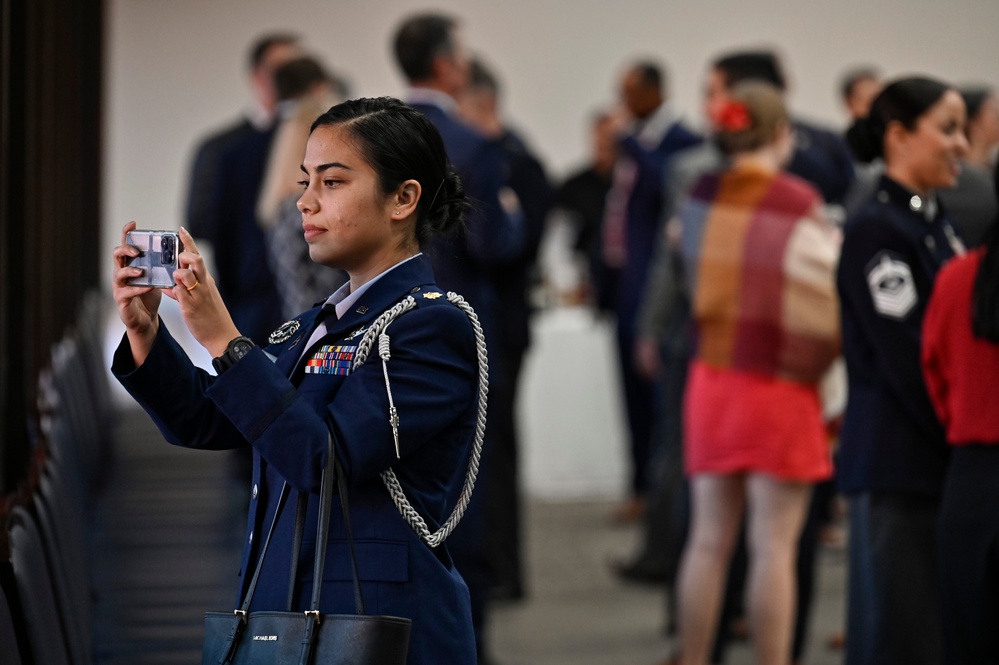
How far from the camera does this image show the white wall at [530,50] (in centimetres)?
1104

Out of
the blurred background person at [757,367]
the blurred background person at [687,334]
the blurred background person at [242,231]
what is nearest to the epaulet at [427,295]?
the blurred background person at [757,367]

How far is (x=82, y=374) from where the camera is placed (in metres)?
4.98

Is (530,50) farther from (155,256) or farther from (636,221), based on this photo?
(155,256)

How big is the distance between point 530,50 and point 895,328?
8802 millimetres

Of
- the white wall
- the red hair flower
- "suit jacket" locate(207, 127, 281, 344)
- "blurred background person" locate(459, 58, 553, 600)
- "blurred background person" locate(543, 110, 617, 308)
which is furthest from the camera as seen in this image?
the white wall

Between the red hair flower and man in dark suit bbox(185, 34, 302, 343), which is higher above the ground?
the red hair flower

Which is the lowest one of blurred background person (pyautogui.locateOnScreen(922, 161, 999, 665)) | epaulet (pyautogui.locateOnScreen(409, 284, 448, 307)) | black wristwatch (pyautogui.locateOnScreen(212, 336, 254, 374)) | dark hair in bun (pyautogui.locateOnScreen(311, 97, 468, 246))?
blurred background person (pyautogui.locateOnScreen(922, 161, 999, 665))

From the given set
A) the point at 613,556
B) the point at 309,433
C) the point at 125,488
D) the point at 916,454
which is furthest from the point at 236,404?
the point at 613,556

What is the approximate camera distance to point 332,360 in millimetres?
1920

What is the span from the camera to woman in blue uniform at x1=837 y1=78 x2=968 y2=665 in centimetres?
319

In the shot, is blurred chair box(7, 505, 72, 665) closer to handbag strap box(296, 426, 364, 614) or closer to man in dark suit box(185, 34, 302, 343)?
handbag strap box(296, 426, 364, 614)

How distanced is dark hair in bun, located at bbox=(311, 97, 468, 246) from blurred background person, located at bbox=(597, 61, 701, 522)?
3.59 meters

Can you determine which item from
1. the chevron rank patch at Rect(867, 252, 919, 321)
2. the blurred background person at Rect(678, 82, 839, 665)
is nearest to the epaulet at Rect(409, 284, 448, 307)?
the chevron rank patch at Rect(867, 252, 919, 321)

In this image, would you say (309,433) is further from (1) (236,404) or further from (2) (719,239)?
(2) (719,239)
